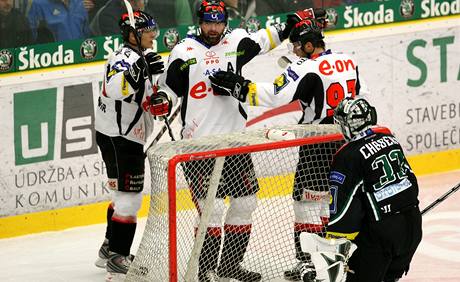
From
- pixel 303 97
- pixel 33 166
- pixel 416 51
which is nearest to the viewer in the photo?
pixel 303 97

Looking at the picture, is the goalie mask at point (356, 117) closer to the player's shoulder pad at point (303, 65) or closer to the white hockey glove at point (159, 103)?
the player's shoulder pad at point (303, 65)

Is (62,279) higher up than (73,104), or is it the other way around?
(73,104)

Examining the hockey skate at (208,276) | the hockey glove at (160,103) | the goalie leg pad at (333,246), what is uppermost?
the hockey glove at (160,103)

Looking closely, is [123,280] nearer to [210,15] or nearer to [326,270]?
A: [210,15]

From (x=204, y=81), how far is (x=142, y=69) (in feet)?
1.03

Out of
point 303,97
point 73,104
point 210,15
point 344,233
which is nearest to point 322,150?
point 303,97

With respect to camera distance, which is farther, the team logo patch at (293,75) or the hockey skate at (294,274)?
the hockey skate at (294,274)

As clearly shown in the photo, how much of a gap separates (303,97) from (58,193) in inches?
86.6

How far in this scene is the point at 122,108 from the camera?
269 inches

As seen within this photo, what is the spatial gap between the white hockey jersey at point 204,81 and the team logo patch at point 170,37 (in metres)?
1.75

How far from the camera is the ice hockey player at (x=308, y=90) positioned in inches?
247

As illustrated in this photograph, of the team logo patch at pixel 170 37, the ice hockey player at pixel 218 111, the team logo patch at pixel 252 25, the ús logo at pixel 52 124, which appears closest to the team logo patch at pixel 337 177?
the ice hockey player at pixel 218 111

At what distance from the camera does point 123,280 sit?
679 centimetres

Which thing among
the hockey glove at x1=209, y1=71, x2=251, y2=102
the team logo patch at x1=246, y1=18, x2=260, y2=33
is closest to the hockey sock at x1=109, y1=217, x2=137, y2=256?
the hockey glove at x1=209, y1=71, x2=251, y2=102
